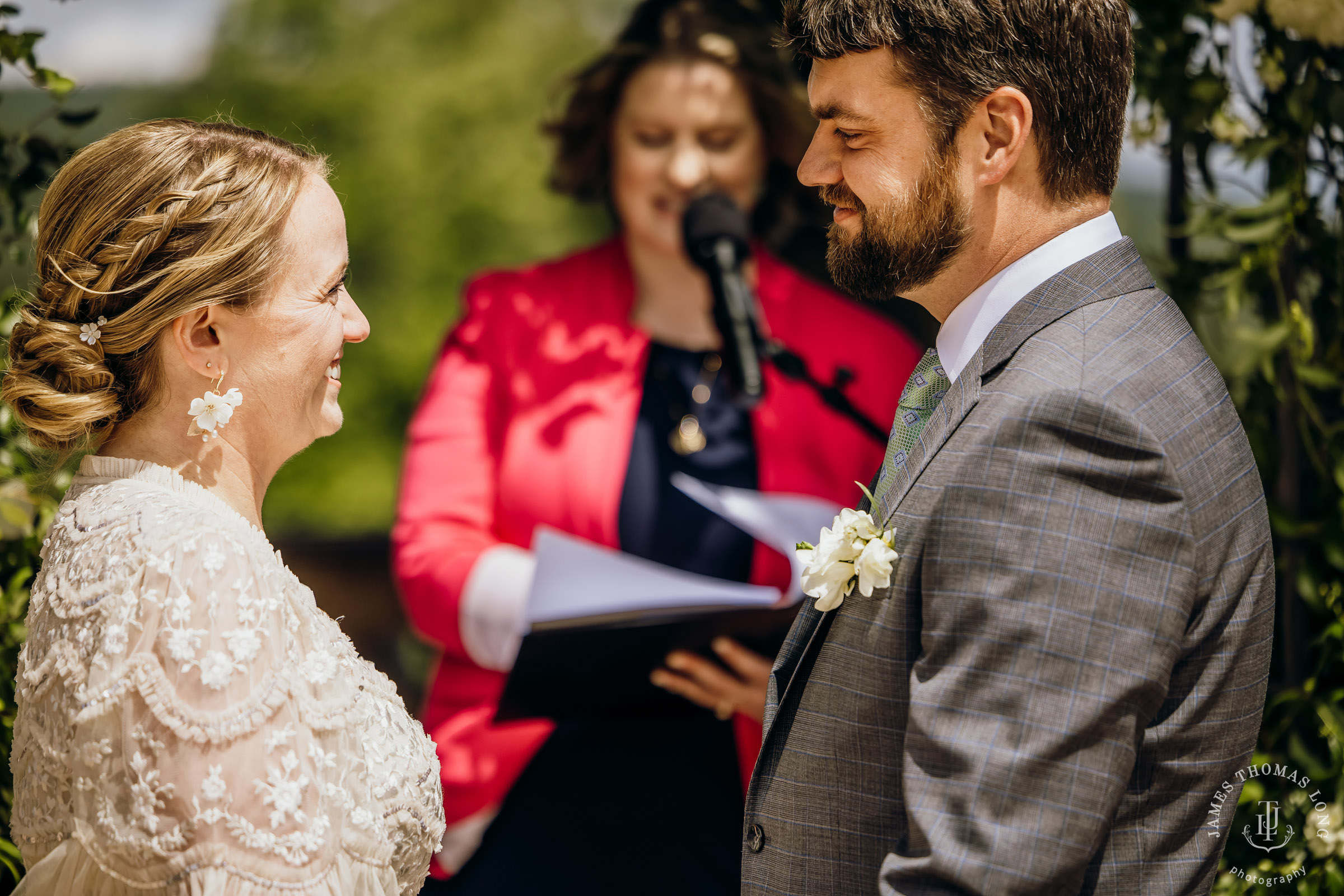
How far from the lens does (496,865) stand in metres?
2.28

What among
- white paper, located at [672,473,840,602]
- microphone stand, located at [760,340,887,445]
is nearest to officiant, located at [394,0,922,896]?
white paper, located at [672,473,840,602]

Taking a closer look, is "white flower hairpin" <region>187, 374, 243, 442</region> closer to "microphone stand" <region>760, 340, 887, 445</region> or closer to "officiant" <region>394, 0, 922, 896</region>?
"microphone stand" <region>760, 340, 887, 445</region>

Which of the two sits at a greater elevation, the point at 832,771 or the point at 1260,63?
the point at 1260,63

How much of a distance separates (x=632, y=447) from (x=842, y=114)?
123 cm

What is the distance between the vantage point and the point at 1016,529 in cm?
117

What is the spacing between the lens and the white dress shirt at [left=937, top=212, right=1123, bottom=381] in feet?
4.45

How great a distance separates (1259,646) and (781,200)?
6.08 ft

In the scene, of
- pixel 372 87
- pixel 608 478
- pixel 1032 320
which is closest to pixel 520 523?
pixel 608 478

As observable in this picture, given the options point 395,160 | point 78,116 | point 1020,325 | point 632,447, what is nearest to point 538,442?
point 632,447

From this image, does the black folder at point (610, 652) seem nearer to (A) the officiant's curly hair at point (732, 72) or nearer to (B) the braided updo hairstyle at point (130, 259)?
(B) the braided updo hairstyle at point (130, 259)

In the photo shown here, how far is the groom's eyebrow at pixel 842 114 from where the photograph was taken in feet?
4.58

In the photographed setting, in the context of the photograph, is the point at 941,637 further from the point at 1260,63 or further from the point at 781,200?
the point at 781,200

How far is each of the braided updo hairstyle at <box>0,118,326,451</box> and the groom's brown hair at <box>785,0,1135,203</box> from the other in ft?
2.52

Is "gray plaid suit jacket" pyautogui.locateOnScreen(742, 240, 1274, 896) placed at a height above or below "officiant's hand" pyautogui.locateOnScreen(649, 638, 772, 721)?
above
